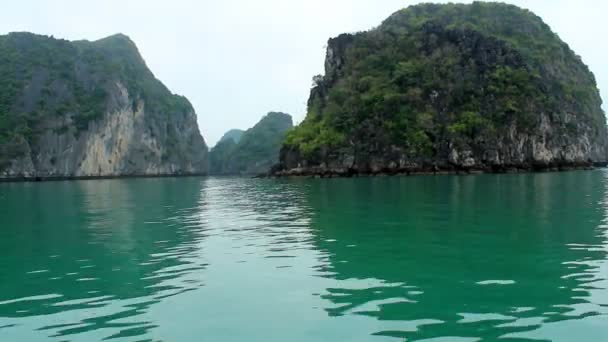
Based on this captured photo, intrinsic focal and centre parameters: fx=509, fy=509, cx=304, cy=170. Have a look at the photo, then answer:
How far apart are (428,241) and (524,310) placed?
22.5 ft

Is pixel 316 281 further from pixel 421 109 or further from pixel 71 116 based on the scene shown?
pixel 71 116

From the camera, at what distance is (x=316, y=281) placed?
10.1 meters

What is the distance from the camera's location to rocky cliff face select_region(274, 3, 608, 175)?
3310 inches

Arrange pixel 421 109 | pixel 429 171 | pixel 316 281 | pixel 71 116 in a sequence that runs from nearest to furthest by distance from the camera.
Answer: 1. pixel 316 281
2. pixel 429 171
3. pixel 421 109
4. pixel 71 116

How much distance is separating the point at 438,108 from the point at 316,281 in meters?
84.4

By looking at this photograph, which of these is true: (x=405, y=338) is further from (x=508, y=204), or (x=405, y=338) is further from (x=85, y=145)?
(x=85, y=145)

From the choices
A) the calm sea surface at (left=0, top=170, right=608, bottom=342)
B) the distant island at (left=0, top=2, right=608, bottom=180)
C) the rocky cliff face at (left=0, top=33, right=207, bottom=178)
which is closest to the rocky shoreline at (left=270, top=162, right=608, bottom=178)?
the distant island at (left=0, top=2, right=608, bottom=180)

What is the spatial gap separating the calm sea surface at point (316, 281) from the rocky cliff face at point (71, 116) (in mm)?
125799

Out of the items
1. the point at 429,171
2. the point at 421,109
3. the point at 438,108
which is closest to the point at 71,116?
the point at 421,109

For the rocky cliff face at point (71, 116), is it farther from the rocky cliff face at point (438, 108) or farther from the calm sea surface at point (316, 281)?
the calm sea surface at point (316, 281)

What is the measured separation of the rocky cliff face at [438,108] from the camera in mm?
84062

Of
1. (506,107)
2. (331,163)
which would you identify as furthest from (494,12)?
(331,163)

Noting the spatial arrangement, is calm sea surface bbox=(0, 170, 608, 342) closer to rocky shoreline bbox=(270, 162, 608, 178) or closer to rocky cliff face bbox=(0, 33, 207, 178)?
rocky shoreline bbox=(270, 162, 608, 178)

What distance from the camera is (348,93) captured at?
3807 inches
